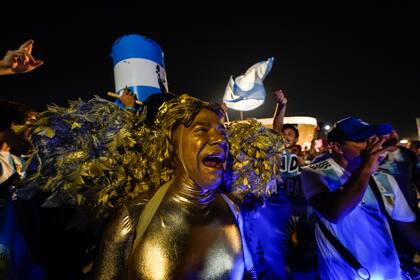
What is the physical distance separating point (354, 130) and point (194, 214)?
5.75 ft

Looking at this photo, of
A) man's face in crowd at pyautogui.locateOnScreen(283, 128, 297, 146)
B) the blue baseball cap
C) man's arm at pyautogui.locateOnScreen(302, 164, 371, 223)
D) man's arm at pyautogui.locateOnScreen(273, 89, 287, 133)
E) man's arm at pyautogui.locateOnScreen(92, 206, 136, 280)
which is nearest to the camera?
man's arm at pyautogui.locateOnScreen(92, 206, 136, 280)

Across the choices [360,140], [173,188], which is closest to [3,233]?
[173,188]

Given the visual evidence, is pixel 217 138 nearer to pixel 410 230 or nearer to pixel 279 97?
pixel 410 230

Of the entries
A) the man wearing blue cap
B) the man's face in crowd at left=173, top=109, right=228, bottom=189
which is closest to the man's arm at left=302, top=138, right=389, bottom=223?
the man wearing blue cap

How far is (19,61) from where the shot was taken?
85.4 inches

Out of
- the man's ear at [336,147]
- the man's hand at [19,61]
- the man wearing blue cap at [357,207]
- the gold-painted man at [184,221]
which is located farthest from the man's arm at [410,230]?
the man's hand at [19,61]

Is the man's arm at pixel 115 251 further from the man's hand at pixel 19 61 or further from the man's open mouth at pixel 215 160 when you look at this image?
the man's hand at pixel 19 61

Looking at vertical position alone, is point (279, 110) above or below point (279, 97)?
below

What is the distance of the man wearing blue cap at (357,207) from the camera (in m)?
2.01

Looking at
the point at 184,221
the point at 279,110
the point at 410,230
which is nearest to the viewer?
the point at 184,221

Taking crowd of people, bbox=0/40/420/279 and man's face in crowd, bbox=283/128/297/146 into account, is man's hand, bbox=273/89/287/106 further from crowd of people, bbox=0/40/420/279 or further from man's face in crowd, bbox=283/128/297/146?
crowd of people, bbox=0/40/420/279

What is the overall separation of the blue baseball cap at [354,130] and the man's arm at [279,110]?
140 centimetres

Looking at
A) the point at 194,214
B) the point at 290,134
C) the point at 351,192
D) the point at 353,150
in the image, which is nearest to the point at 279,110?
the point at 290,134

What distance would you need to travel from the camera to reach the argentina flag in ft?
16.4
